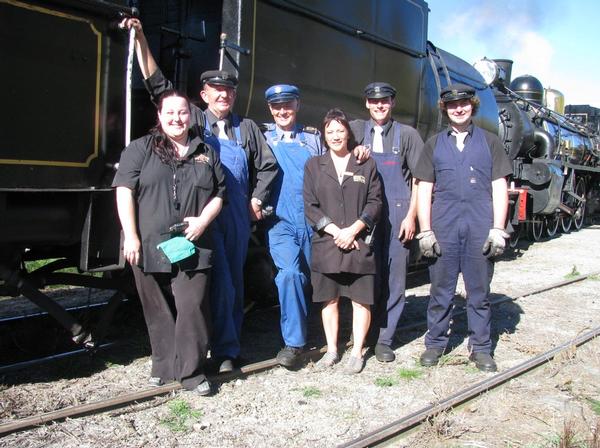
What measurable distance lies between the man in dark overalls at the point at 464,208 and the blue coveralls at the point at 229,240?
1.27 meters

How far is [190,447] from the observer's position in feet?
10.3

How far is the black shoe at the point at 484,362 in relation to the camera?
4.45 meters

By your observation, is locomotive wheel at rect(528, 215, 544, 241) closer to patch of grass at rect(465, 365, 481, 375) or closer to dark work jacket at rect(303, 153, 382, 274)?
patch of grass at rect(465, 365, 481, 375)

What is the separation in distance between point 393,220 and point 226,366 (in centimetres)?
157

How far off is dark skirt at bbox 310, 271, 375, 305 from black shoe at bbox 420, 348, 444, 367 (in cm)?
69

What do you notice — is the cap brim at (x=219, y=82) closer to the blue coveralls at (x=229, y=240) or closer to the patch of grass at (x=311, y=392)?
the blue coveralls at (x=229, y=240)

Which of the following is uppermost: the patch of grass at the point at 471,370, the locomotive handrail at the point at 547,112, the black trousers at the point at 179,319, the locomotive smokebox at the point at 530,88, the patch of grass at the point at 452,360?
the locomotive smokebox at the point at 530,88

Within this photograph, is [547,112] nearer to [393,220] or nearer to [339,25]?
[339,25]

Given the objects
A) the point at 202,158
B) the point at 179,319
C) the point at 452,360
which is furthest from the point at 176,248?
the point at 452,360

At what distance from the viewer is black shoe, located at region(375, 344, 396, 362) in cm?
459

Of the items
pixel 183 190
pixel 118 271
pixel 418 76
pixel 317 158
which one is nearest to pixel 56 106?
pixel 183 190

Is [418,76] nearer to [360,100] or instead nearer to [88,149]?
[360,100]

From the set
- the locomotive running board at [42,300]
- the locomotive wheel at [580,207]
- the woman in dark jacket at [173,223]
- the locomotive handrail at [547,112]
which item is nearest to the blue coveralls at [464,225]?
the woman in dark jacket at [173,223]

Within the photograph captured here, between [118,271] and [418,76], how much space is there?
4003 mm
